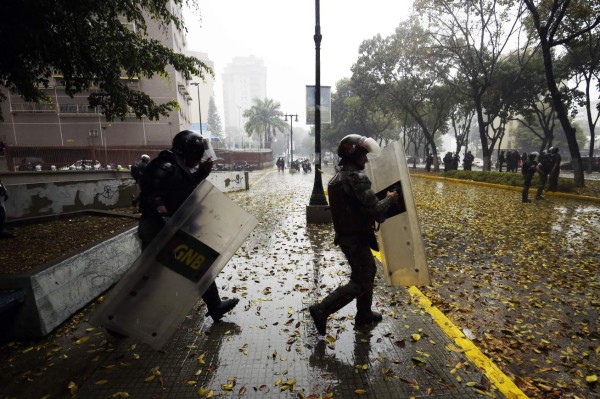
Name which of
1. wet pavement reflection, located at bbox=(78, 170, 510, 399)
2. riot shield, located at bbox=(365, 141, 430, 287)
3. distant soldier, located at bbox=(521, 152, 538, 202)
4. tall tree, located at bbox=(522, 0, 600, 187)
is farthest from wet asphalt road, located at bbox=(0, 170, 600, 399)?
tall tree, located at bbox=(522, 0, 600, 187)

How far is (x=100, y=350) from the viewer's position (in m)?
3.06

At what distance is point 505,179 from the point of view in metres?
16.1

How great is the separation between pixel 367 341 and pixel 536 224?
7.08 meters

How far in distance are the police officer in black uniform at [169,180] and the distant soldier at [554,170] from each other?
500 inches

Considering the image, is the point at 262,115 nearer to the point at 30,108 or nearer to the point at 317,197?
the point at 30,108

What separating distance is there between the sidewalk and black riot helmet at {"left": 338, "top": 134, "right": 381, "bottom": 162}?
1827mm

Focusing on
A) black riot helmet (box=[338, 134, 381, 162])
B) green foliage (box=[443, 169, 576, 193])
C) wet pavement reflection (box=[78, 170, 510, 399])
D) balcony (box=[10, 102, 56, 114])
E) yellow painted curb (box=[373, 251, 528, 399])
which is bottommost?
wet pavement reflection (box=[78, 170, 510, 399])

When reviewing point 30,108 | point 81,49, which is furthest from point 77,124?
point 81,49

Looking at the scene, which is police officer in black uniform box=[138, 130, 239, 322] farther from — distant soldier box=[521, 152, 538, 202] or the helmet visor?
distant soldier box=[521, 152, 538, 202]

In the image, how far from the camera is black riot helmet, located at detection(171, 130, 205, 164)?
3199mm

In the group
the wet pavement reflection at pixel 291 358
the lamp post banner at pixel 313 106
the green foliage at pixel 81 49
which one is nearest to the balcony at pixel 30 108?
the green foliage at pixel 81 49

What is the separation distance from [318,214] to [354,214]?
5359 millimetres

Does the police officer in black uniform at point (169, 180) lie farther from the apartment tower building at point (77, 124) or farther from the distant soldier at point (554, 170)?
the apartment tower building at point (77, 124)

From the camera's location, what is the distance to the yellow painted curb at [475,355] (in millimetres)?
2455
